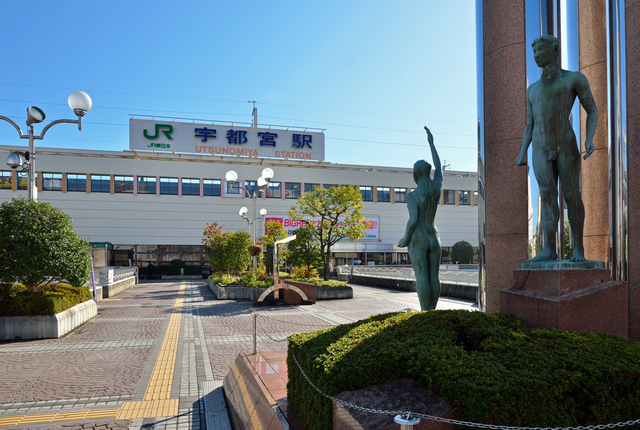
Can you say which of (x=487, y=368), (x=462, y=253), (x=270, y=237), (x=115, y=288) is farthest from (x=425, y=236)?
(x=462, y=253)

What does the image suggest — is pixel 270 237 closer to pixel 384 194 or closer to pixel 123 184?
pixel 123 184

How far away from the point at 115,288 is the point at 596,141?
72.0 ft

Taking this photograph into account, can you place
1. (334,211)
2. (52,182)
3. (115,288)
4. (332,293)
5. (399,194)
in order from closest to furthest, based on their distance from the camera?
(332,293) < (115,288) < (334,211) < (52,182) < (399,194)

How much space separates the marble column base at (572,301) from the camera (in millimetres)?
4332

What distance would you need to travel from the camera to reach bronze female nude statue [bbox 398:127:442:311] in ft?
21.5

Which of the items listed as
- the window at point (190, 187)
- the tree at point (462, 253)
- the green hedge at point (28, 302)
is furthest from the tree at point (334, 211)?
the tree at point (462, 253)

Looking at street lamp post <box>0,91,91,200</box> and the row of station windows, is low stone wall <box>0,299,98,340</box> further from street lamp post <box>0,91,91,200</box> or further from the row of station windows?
the row of station windows

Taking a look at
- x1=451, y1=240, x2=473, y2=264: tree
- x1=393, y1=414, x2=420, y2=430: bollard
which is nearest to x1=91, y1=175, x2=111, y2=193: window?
x1=451, y1=240, x2=473, y2=264: tree

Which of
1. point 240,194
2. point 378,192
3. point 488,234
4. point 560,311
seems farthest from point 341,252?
point 560,311

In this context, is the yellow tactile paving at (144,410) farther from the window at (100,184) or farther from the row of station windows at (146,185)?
the window at (100,184)

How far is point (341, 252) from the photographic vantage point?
4981 centimetres

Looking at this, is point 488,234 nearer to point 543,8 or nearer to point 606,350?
point 543,8

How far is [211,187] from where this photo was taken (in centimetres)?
4594

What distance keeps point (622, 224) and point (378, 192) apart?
45.1 m
